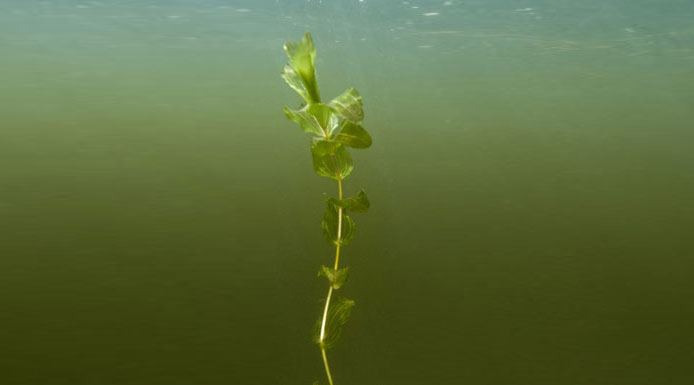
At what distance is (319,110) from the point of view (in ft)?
2.51

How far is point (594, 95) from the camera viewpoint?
2426 mm

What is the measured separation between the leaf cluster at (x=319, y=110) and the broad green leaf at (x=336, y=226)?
73 mm

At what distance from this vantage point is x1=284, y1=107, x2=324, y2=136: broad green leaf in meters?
0.78

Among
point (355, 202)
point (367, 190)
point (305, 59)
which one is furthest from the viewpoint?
point (367, 190)

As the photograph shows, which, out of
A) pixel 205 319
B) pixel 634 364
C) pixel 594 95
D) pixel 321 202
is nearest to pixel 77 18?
pixel 321 202

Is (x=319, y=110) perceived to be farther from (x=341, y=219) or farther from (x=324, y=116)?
(x=341, y=219)

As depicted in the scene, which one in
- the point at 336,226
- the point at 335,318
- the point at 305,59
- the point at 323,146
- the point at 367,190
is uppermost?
the point at 305,59

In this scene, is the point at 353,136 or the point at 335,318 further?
the point at 335,318

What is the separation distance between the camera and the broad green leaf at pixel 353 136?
2.62 ft

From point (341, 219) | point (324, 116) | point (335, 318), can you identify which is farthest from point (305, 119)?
point (335, 318)

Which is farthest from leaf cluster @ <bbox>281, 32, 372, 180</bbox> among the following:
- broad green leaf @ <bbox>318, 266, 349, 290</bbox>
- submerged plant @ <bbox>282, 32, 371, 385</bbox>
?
broad green leaf @ <bbox>318, 266, 349, 290</bbox>

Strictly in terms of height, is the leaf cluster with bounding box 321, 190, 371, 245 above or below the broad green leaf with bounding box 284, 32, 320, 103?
below

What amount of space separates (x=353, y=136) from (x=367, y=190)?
1.19 metres

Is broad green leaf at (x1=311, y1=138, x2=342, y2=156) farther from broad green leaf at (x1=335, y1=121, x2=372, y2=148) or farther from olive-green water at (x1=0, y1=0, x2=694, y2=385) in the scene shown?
olive-green water at (x1=0, y1=0, x2=694, y2=385)
